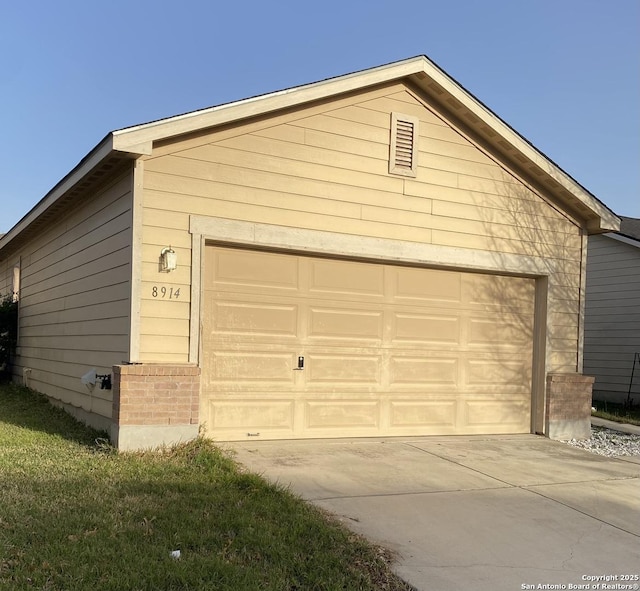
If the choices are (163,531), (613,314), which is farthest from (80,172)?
(613,314)

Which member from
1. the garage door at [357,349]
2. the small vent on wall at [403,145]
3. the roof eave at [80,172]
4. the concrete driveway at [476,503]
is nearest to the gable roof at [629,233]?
the garage door at [357,349]

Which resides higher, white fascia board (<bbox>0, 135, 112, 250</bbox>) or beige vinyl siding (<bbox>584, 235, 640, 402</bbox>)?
white fascia board (<bbox>0, 135, 112, 250</bbox>)

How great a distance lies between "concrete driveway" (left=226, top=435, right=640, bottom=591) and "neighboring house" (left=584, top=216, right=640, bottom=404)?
757 centimetres

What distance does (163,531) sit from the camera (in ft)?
13.9

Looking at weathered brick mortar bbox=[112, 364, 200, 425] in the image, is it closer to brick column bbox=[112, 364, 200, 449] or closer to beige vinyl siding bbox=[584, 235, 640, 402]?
brick column bbox=[112, 364, 200, 449]

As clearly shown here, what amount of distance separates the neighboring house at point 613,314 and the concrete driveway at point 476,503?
7567 mm

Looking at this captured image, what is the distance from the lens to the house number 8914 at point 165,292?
6794mm

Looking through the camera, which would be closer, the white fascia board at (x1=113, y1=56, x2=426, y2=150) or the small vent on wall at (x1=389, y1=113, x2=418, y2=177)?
the white fascia board at (x1=113, y1=56, x2=426, y2=150)

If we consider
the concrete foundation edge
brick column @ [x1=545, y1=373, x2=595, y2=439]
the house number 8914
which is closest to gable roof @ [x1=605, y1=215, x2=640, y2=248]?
brick column @ [x1=545, y1=373, x2=595, y2=439]

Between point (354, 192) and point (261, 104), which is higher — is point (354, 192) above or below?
below

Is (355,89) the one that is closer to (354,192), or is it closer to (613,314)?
(354,192)

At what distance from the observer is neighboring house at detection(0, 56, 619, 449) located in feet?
22.5

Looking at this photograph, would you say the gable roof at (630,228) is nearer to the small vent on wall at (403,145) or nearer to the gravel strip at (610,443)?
the gravel strip at (610,443)

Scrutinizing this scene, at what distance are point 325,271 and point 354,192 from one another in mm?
1111
